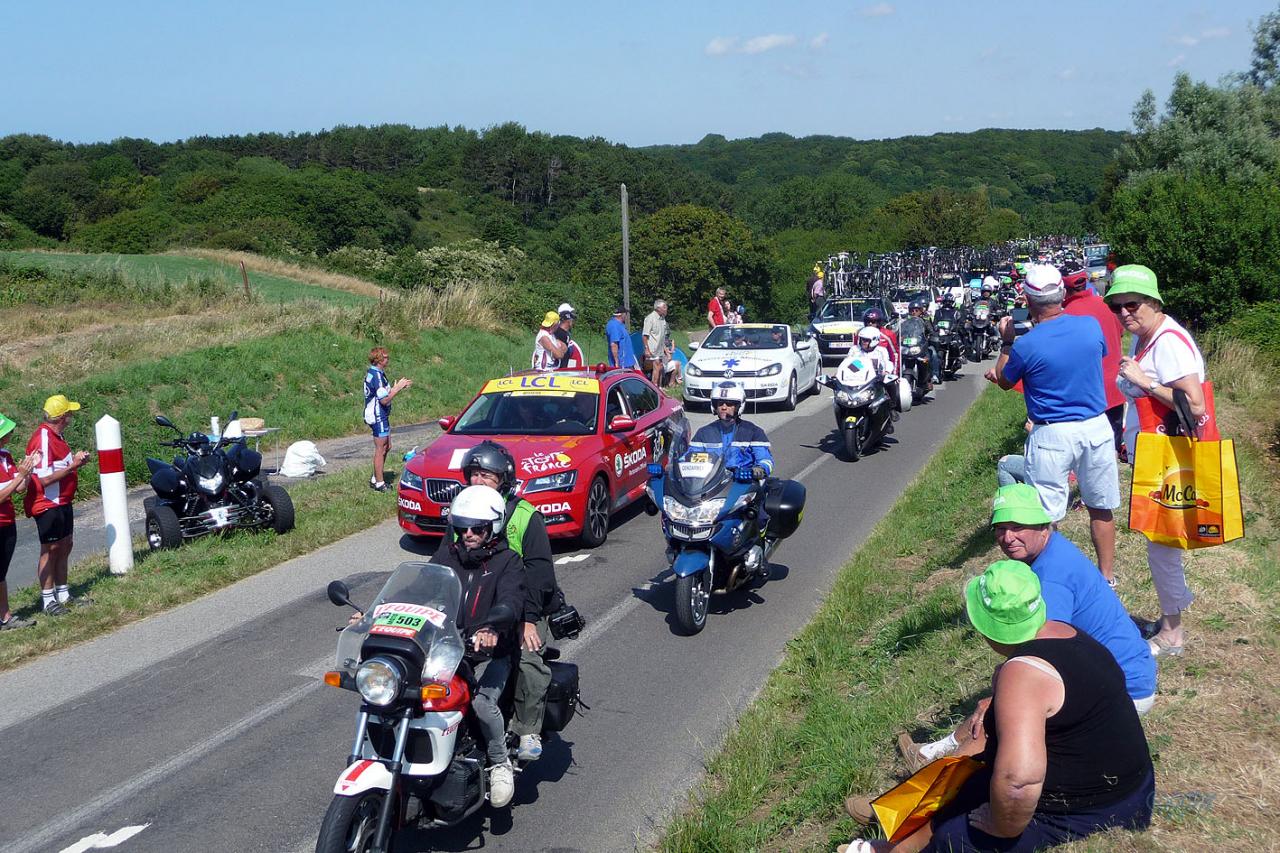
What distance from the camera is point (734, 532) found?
Answer: 28.3 feet

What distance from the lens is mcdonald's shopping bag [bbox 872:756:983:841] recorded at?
4180 mm

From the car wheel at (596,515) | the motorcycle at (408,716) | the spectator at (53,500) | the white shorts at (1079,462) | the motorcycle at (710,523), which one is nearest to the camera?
the motorcycle at (408,716)

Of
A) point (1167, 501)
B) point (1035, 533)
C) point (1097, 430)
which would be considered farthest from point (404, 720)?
point (1097, 430)

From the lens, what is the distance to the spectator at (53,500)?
889 cm

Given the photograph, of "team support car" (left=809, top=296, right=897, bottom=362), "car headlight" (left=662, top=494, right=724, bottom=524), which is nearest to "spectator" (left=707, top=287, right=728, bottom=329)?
"team support car" (left=809, top=296, right=897, bottom=362)

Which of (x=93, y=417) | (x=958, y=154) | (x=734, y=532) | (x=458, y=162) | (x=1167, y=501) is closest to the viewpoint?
(x=1167, y=501)

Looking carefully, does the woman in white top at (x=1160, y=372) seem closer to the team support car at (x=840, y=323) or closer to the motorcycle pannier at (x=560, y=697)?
the motorcycle pannier at (x=560, y=697)

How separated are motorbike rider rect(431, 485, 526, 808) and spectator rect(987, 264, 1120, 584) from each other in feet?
11.1

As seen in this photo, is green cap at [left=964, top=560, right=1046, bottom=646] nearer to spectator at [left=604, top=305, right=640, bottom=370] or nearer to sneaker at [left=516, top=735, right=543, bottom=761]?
sneaker at [left=516, top=735, right=543, bottom=761]

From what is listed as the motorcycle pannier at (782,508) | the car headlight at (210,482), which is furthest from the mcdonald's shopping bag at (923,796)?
the car headlight at (210,482)

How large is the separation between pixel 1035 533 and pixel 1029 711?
1.24 m

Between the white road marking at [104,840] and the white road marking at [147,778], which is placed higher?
the white road marking at [147,778]

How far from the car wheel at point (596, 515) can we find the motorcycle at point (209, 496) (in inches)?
122

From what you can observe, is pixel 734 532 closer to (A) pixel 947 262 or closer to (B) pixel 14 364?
(B) pixel 14 364
